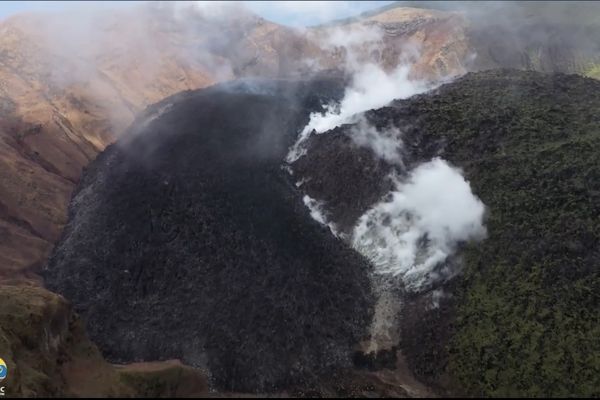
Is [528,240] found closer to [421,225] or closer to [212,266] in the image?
[421,225]

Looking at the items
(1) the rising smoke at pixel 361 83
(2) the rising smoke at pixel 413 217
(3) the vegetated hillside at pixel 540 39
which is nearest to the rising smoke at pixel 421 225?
(2) the rising smoke at pixel 413 217

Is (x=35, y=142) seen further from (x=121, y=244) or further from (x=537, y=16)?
(x=537, y=16)

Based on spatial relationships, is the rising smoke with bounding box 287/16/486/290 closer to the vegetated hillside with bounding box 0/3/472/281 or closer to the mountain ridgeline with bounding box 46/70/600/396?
the mountain ridgeline with bounding box 46/70/600/396

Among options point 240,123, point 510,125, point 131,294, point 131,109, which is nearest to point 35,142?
point 131,109

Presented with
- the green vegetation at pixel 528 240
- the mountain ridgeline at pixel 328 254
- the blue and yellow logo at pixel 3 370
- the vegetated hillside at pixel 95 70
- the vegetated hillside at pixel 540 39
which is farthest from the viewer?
the vegetated hillside at pixel 540 39

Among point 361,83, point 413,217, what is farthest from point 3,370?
point 361,83

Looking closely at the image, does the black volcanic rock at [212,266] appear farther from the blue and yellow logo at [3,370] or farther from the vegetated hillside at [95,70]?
the blue and yellow logo at [3,370]
